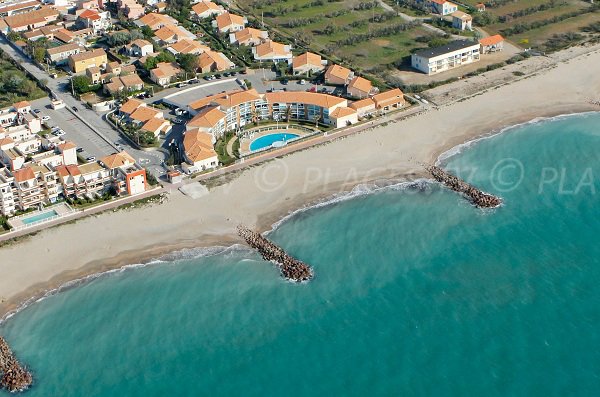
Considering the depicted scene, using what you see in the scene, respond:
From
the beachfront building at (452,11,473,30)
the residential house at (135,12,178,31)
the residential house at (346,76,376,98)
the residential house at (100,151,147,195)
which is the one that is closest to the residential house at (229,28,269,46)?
the residential house at (135,12,178,31)

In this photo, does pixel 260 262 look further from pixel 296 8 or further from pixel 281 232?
pixel 296 8

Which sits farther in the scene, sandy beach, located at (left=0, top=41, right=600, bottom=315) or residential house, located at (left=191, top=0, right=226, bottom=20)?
residential house, located at (left=191, top=0, right=226, bottom=20)

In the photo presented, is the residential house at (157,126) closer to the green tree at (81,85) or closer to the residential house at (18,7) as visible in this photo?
the green tree at (81,85)

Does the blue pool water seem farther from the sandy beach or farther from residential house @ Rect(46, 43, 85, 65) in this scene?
residential house @ Rect(46, 43, 85, 65)

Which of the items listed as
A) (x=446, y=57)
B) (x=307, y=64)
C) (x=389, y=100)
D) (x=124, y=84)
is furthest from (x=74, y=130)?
(x=446, y=57)

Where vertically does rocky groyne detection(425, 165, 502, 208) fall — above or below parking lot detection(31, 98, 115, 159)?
below

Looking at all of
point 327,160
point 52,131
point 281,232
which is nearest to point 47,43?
point 52,131

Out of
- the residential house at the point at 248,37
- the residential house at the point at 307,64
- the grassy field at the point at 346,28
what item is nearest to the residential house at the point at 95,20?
the residential house at the point at 248,37
